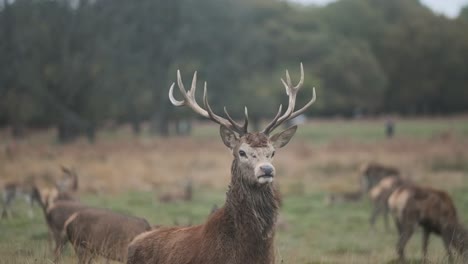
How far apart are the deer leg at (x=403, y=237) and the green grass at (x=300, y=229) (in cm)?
19

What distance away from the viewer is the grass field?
11.5 metres

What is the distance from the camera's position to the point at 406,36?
66.6m

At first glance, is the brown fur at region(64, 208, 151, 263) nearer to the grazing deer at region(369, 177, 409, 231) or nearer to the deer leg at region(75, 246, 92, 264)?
the deer leg at region(75, 246, 92, 264)

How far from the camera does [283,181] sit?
20406 mm

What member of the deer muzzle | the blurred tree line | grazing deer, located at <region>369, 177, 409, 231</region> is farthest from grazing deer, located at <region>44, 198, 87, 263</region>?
the blurred tree line

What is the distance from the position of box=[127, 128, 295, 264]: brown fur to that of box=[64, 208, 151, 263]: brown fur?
4.83 ft

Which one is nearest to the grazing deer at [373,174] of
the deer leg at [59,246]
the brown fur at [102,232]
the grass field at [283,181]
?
the grass field at [283,181]

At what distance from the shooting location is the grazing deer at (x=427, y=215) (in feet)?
32.2

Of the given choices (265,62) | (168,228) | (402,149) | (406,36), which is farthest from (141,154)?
(406,36)

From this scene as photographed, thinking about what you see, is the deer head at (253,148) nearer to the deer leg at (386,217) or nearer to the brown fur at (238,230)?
the brown fur at (238,230)

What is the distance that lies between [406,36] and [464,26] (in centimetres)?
738

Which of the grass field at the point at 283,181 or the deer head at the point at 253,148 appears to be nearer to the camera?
the deer head at the point at 253,148

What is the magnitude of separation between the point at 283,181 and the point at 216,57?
3177cm

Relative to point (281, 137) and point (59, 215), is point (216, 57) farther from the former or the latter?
point (281, 137)
